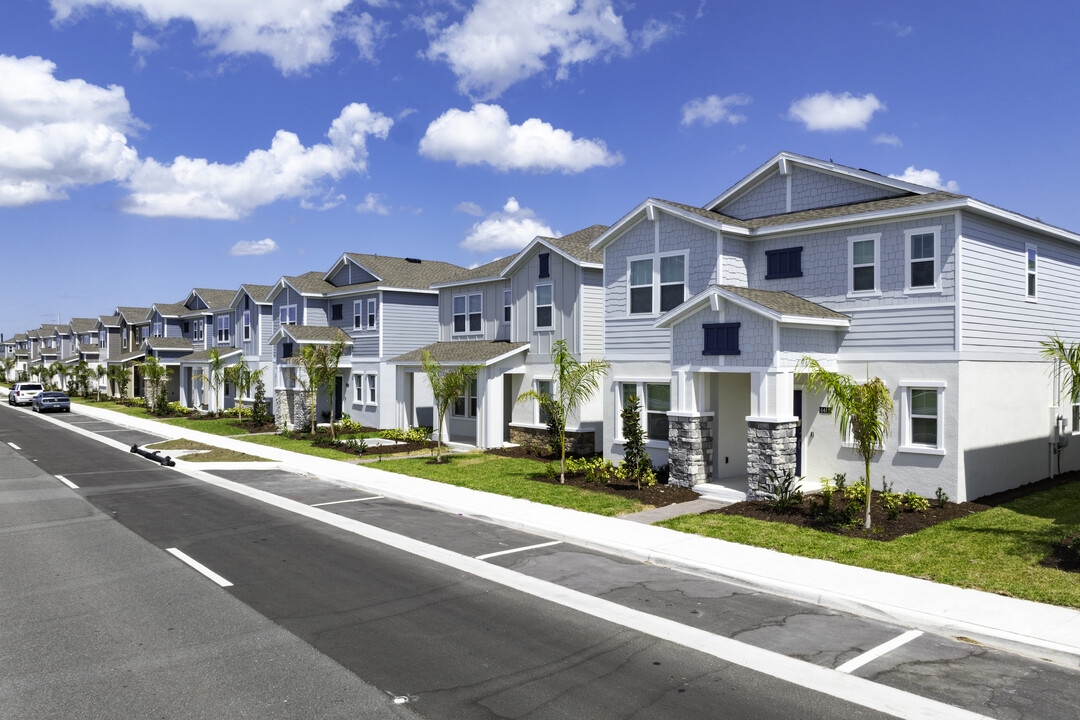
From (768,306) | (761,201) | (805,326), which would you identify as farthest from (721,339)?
(761,201)

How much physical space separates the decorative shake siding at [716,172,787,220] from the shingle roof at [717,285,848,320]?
292cm

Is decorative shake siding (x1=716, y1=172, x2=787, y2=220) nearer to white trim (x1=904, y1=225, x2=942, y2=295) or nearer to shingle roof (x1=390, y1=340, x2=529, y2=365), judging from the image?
white trim (x1=904, y1=225, x2=942, y2=295)

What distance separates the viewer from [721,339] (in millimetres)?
17219

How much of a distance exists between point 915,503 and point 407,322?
24.1m

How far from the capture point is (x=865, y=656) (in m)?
8.10

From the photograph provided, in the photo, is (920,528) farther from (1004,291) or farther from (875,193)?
(875,193)

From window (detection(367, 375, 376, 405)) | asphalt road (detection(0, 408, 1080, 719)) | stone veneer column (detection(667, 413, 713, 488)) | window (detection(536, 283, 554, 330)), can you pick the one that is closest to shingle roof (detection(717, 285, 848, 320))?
stone veneer column (detection(667, 413, 713, 488))

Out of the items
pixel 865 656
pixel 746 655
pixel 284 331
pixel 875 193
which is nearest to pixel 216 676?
pixel 746 655

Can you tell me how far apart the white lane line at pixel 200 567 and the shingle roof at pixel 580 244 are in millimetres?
14835

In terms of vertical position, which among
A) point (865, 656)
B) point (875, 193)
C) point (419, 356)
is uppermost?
point (875, 193)

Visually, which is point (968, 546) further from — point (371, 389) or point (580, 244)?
point (371, 389)

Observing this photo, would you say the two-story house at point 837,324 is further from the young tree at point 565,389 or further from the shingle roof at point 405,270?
the shingle roof at point 405,270

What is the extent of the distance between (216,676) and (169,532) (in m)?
7.56

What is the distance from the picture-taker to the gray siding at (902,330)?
15.8 meters
